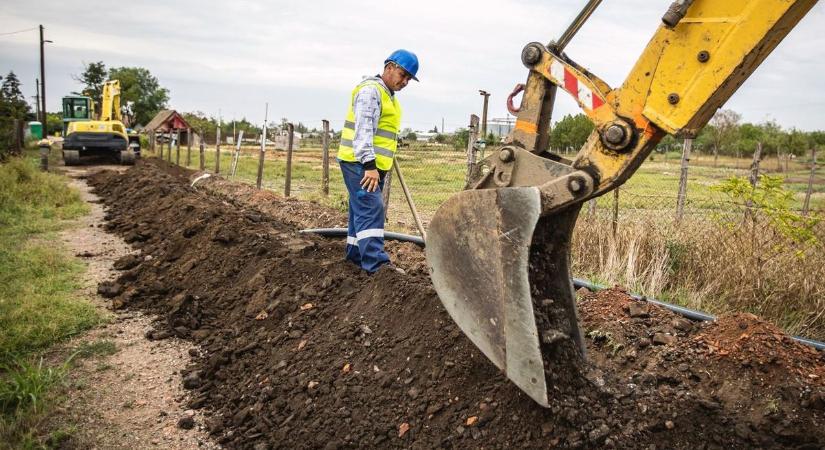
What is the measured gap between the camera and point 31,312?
5133mm

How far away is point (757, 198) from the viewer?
18.2 feet

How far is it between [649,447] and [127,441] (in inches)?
113

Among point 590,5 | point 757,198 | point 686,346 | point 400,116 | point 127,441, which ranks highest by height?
point 590,5

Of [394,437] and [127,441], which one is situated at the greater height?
[394,437]

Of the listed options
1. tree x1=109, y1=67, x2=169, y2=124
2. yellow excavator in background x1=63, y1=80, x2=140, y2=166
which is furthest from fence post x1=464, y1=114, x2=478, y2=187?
tree x1=109, y1=67, x2=169, y2=124

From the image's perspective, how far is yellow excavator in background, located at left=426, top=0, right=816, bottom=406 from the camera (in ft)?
7.89

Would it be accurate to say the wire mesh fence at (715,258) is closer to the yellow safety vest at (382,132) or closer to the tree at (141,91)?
the yellow safety vest at (382,132)

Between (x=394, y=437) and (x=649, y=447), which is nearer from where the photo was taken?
(x=649, y=447)

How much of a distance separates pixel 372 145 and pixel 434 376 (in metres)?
2.10

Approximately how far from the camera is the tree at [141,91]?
217 ft

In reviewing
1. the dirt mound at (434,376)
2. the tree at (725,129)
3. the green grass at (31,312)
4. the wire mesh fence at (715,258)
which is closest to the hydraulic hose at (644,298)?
the dirt mound at (434,376)

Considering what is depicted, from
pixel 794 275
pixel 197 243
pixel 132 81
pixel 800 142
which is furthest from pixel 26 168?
pixel 132 81

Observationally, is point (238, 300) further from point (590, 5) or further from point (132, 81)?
point (132, 81)

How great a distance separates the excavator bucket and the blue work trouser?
1.70 metres
